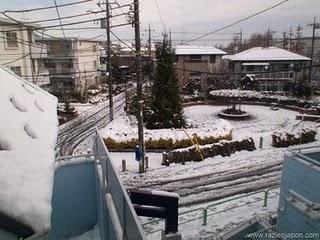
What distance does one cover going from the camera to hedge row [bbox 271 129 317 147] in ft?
59.7

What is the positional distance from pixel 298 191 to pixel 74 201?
593 centimetres

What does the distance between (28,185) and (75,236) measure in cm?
416

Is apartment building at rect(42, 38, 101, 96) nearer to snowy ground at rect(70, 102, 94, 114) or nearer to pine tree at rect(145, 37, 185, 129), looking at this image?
snowy ground at rect(70, 102, 94, 114)

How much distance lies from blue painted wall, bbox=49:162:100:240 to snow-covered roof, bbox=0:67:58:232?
1999mm

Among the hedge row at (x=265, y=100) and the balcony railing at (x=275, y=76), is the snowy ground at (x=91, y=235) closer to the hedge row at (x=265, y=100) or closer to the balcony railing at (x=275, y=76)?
the hedge row at (x=265, y=100)

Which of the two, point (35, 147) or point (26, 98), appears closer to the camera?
point (35, 147)

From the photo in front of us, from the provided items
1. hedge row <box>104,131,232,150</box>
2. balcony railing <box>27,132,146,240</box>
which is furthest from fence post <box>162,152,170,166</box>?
balcony railing <box>27,132,146,240</box>

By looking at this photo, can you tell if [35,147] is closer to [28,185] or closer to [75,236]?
[28,185]

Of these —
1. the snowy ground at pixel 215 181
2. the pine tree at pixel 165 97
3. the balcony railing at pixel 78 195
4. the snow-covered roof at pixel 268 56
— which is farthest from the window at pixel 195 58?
the balcony railing at pixel 78 195

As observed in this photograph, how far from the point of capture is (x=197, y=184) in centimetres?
1318

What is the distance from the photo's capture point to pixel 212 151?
16.4 metres

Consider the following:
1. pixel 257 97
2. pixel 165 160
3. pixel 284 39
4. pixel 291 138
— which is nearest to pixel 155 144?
pixel 165 160

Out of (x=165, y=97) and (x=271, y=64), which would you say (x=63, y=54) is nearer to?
(x=165, y=97)

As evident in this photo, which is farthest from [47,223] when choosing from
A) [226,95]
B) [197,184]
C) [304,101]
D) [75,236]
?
[304,101]
